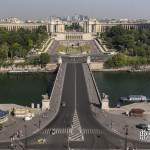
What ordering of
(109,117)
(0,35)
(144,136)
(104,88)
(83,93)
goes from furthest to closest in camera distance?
1. (0,35)
2. (104,88)
3. (83,93)
4. (109,117)
5. (144,136)

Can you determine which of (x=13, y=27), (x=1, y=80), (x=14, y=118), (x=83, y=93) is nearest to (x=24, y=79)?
(x=1, y=80)

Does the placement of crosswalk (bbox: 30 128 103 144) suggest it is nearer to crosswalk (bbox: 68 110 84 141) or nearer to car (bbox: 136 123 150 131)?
crosswalk (bbox: 68 110 84 141)

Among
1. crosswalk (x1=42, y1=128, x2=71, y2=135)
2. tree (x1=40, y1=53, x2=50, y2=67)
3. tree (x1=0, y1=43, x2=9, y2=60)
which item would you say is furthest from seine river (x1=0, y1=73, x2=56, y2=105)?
crosswalk (x1=42, y1=128, x2=71, y2=135)

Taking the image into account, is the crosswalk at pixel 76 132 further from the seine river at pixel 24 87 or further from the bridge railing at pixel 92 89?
the seine river at pixel 24 87

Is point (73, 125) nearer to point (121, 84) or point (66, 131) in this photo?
point (66, 131)

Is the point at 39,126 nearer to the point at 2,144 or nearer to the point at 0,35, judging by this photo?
the point at 2,144

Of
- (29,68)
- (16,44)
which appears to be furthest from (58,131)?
(16,44)
